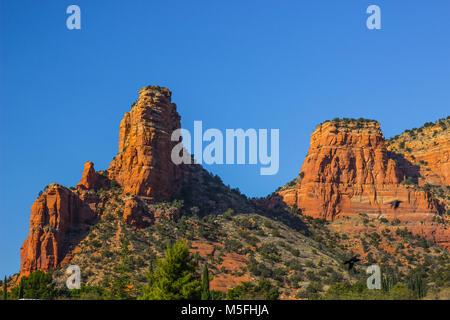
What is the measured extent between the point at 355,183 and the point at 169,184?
34.8 m

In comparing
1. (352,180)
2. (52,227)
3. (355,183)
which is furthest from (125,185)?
(355,183)

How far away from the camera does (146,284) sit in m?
70.9

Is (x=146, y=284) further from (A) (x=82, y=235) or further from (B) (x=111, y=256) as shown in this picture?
(A) (x=82, y=235)

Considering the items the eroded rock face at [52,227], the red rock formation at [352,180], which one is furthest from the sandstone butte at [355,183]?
the eroded rock face at [52,227]

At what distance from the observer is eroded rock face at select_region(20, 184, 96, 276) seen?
77438 mm

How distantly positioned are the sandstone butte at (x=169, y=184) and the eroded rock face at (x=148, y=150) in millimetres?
143

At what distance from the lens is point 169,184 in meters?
93.0

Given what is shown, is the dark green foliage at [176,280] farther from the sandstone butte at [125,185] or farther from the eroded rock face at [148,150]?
the eroded rock face at [148,150]

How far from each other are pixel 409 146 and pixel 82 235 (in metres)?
70.5

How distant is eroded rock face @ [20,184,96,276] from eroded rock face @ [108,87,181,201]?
27.1 ft

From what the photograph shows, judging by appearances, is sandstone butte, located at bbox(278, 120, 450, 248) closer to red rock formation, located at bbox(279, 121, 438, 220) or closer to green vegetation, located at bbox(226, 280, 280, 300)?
red rock formation, located at bbox(279, 121, 438, 220)

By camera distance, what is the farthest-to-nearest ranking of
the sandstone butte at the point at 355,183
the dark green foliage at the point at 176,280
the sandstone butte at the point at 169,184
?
1. the sandstone butte at the point at 355,183
2. the sandstone butte at the point at 169,184
3. the dark green foliage at the point at 176,280

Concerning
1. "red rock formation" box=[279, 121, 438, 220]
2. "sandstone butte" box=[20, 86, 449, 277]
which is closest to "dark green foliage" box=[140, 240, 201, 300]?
"sandstone butte" box=[20, 86, 449, 277]

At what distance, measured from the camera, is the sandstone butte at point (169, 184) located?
80.4 m
